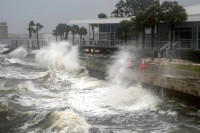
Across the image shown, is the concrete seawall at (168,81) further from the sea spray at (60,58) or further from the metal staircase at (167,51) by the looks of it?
the sea spray at (60,58)

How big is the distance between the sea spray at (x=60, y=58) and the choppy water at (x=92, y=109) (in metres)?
8.80

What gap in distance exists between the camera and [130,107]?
49.8 ft

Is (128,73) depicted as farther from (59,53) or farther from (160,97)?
(59,53)

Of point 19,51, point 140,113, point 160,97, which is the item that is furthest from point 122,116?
point 19,51

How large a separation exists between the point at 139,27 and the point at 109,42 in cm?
880

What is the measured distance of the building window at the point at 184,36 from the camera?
2827cm

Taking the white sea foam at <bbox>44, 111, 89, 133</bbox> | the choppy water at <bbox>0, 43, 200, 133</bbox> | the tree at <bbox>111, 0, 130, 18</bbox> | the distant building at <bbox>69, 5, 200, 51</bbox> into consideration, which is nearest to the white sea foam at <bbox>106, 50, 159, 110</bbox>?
the choppy water at <bbox>0, 43, 200, 133</bbox>

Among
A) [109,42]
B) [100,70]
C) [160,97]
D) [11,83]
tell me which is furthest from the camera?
[109,42]

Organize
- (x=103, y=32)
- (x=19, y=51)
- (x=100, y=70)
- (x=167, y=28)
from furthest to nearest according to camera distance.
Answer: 1. (x=19, y=51)
2. (x=103, y=32)
3. (x=167, y=28)
4. (x=100, y=70)

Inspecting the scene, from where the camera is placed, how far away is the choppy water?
11852 millimetres

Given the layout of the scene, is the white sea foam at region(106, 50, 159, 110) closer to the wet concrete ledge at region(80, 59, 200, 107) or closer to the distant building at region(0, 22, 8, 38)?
the wet concrete ledge at region(80, 59, 200, 107)

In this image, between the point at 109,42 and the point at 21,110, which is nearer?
the point at 21,110

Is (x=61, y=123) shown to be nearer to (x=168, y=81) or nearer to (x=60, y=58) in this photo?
(x=168, y=81)

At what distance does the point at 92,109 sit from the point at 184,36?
54.3 ft
